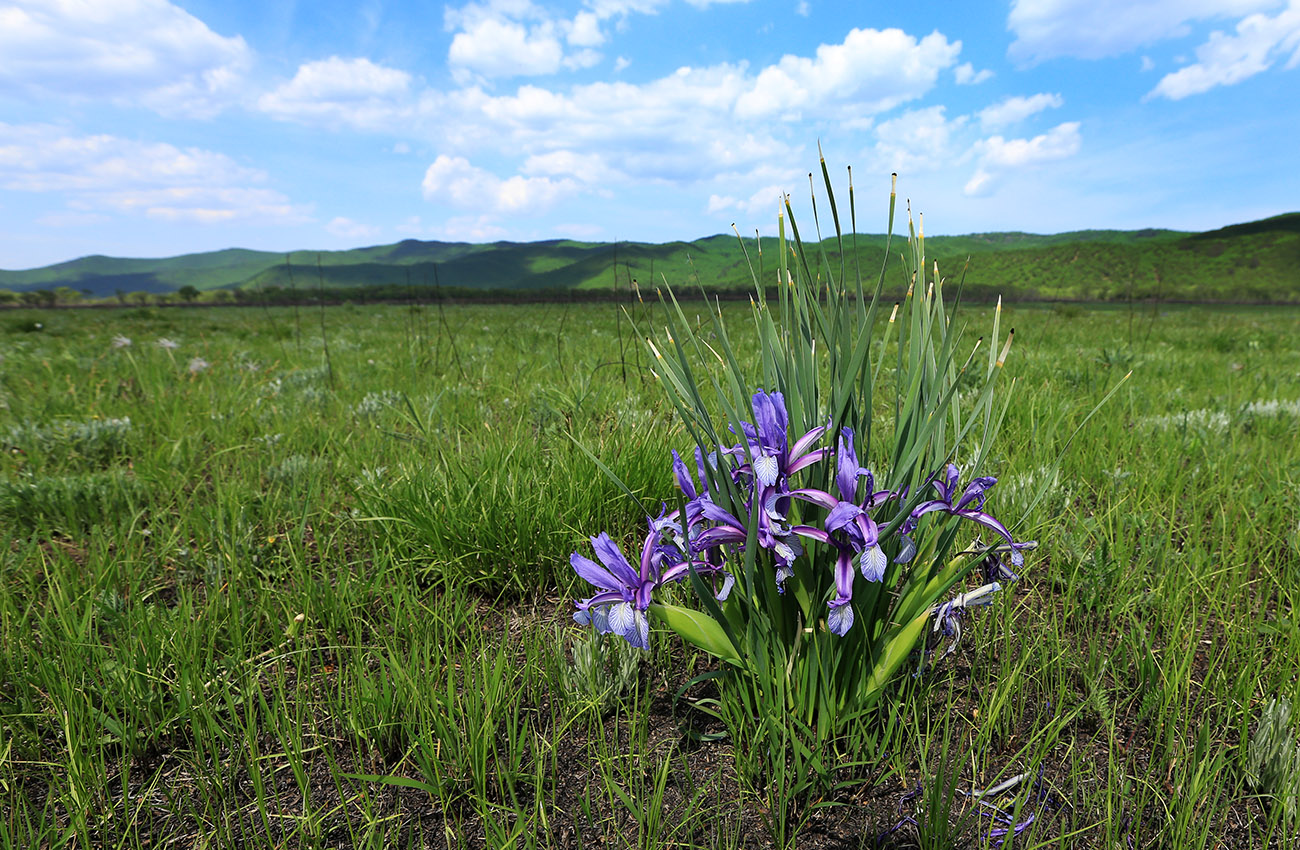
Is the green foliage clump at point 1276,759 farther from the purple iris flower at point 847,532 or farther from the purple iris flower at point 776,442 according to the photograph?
the purple iris flower at point 776,442

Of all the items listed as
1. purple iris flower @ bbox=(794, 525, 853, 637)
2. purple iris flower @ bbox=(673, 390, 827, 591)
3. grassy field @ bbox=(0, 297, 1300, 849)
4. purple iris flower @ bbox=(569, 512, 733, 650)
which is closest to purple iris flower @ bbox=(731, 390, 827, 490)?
purple iris flower @ bbox=(673, 390, 827, 591)

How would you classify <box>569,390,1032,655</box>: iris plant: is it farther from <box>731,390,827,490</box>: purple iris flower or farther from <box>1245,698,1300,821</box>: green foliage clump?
<box>1245,698,1300,821</box>: green foliage clump

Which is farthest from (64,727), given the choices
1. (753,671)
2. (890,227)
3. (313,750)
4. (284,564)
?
(890,227)

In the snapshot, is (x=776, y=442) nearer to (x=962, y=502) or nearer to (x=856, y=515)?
(x=856, y=515)

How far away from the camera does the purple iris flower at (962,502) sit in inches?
58.7

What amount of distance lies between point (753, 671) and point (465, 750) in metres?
0.85

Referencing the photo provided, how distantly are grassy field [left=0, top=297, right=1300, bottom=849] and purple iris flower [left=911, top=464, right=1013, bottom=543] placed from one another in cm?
11

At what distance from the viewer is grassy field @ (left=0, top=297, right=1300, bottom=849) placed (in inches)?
61.2

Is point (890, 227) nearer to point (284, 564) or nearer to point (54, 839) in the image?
point (54, 839)

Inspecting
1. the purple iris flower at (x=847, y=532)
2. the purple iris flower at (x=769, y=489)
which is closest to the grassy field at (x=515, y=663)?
the purple iris flower at (x=847, y=532)

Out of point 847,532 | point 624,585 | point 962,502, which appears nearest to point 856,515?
point 847,532

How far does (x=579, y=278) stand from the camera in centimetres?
15388

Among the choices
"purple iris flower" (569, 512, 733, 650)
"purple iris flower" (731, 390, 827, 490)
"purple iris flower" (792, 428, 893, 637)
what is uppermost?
"purple iris flower" (731, 390, 827, 490)

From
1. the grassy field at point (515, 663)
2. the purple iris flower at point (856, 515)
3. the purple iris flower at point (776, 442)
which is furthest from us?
the grassy field at point (515, 663)
